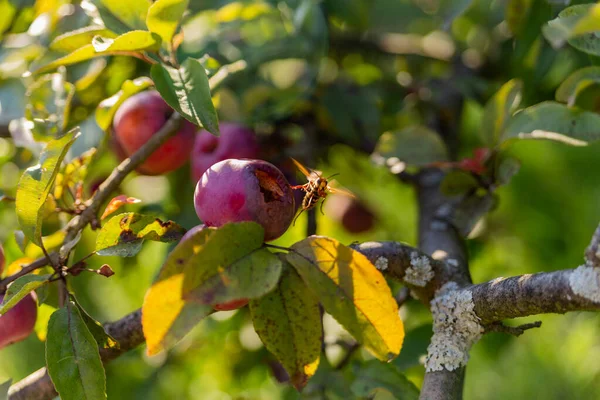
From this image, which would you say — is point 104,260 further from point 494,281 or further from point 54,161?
point 494,281

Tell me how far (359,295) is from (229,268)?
9 cm

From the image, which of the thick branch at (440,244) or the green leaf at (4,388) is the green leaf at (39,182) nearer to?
the green leaf at (4,388)

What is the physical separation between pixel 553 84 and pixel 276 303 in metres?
0.60

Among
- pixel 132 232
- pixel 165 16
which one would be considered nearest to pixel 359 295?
pixel 132 232

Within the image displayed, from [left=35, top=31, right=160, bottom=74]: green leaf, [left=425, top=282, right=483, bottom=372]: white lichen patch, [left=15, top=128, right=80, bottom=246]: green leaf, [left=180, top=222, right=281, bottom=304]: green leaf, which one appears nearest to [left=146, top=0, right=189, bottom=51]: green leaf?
[left=35, top=31, right=160, bottom=74]: green leaf

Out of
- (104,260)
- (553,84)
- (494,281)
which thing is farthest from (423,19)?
(494,281)

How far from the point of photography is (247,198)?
1.57 feet

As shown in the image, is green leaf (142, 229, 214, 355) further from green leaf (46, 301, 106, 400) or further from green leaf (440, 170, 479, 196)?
green leaf (440, 170, 479, 196)

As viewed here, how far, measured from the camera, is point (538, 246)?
1.15 meters

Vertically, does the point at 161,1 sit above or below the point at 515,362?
above

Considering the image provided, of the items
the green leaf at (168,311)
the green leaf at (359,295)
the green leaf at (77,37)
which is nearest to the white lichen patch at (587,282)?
the green leaf at (359,295)

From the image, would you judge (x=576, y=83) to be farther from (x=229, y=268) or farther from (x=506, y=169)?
(x=229, y=268)

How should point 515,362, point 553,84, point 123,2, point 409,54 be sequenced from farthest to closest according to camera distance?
point 515,362 < point 409,54 < point 553,84 < point 123,2

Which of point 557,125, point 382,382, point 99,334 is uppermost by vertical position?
point 557,125
